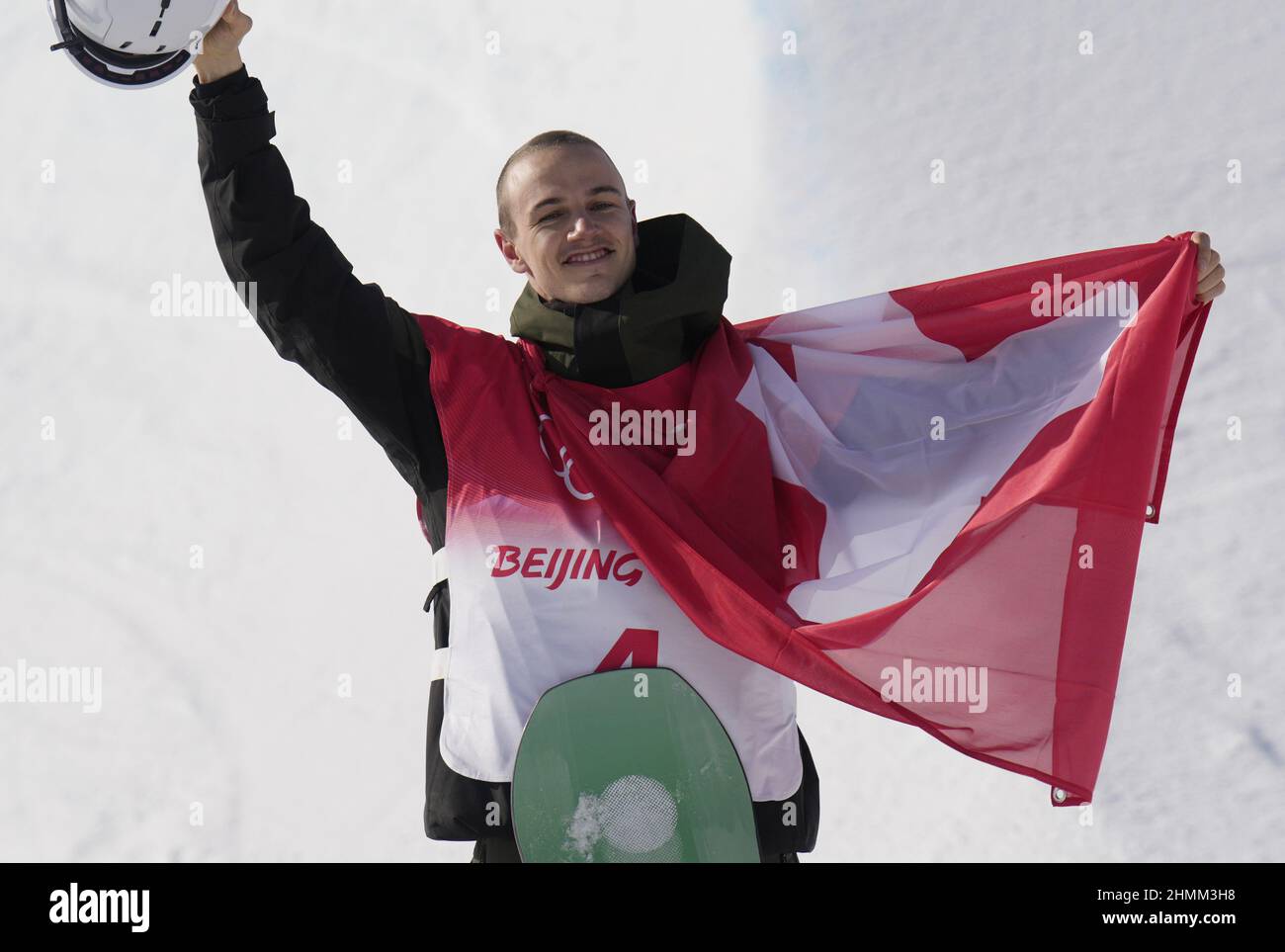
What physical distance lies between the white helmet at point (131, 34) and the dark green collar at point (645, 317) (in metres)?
0.57

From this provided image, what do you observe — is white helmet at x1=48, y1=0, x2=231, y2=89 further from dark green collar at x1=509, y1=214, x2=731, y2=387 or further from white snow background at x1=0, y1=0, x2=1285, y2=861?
white snow background at x1=0, y1=0, x2=1285, y2=861

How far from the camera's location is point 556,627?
2.06 metres

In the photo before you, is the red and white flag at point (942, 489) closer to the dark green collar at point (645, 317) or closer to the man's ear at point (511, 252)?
the dark green collar at point (645, 317)

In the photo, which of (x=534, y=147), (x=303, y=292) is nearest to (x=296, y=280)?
(x=303, y=292)

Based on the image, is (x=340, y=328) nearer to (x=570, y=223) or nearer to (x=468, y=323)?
(x=570, y=223)

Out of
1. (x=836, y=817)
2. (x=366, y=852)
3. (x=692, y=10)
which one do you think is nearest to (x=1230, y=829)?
(x=836, y=817)

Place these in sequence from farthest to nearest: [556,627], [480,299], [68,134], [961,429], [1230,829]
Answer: [68,134] < [480,299] < [1230,829] < [961,429] < [556,627]

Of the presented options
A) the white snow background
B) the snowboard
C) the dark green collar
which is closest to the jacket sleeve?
the dark green collar

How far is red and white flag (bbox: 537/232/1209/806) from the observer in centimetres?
208

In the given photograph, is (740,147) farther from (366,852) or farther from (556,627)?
(556,627)

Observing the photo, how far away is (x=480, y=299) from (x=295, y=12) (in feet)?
4.69

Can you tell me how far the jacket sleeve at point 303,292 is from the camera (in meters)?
1.97

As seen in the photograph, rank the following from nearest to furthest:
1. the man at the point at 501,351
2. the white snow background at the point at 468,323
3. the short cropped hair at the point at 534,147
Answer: the man at the point at 501,351, the short cropped hair at the point at 534,147, the white snow background at the point at 468,323

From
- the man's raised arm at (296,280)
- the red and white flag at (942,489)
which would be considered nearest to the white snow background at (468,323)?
the red and white flag at (942,489)
